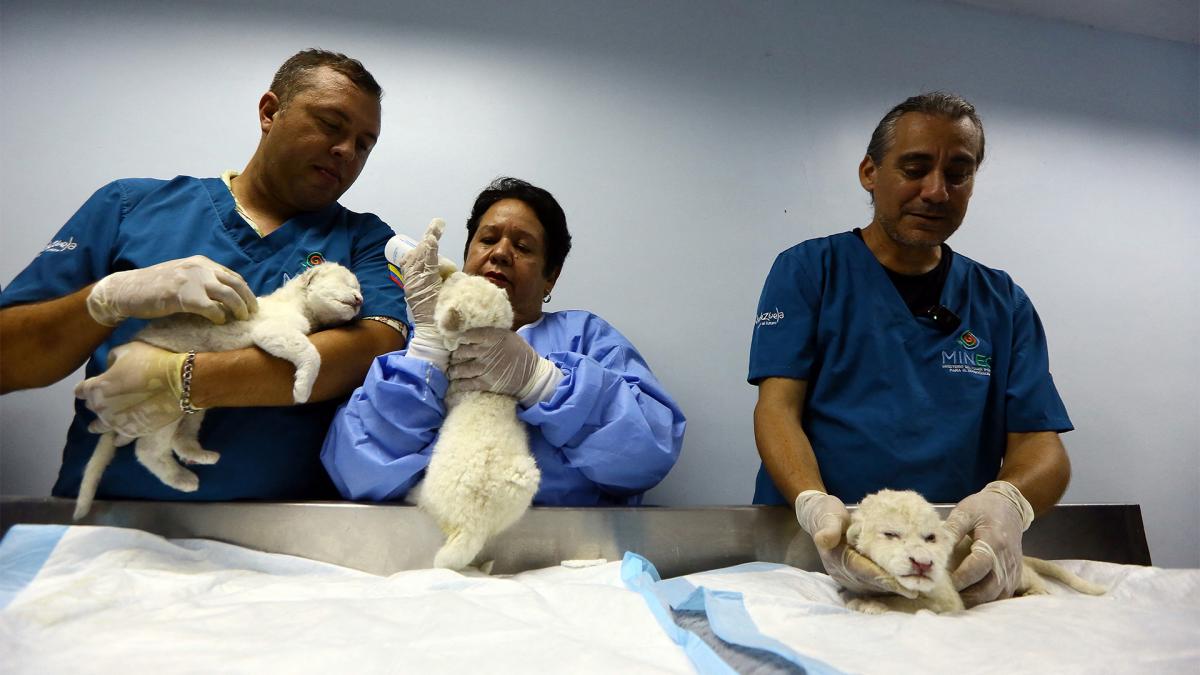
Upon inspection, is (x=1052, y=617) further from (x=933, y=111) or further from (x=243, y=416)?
(x=243, y=416)

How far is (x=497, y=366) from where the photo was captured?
1.01 metres

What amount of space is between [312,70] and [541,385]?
72 centimetres

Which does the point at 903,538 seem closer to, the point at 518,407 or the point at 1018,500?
the point at 1018,500

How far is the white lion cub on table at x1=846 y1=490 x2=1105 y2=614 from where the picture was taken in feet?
2.61

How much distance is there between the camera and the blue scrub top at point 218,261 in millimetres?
925

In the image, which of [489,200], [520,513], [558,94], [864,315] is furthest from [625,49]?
[520,513]

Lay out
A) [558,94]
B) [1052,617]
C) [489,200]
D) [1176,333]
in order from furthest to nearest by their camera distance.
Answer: [1176,333] → [558,94] → [489,200] → [1052,617]

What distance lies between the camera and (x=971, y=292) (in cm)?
130

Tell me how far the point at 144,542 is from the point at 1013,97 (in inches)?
81.5

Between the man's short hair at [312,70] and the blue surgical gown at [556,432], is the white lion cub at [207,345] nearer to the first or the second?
the blue surgical gown at [556,432]

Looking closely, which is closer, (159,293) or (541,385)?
(159,293)

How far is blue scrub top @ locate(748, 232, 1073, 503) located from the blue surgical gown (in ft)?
0.86

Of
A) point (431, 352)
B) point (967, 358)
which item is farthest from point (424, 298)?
point (967, 358)

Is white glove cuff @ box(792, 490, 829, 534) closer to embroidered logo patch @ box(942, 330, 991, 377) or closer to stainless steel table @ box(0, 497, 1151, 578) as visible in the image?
stainless steel table @ box(0, 497, 1151, 578)
